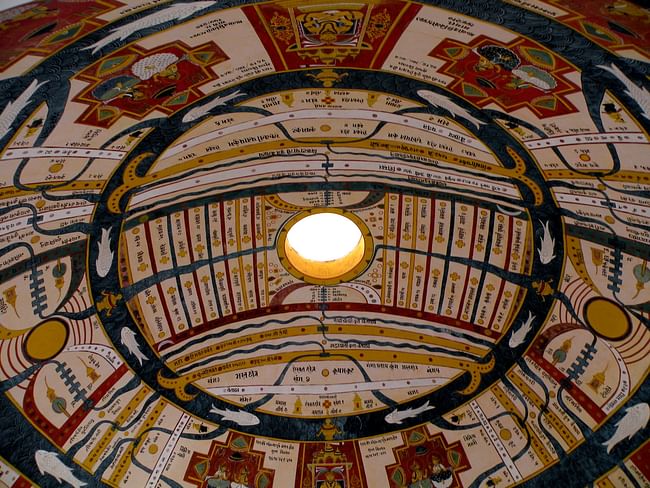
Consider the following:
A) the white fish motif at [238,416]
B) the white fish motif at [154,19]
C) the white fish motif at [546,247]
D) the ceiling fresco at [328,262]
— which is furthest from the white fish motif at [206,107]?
the white fish motif at [238,416]

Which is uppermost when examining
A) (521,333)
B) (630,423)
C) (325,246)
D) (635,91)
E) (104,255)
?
(325,246)

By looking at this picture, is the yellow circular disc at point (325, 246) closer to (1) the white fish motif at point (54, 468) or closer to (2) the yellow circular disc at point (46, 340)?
(2) the yellow circular disc at point (46, 340)

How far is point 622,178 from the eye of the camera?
8.52m

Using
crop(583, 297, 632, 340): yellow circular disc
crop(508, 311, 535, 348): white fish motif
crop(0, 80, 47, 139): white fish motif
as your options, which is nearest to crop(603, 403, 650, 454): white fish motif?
crop(583, 297, 632, 340): yellow circular disc

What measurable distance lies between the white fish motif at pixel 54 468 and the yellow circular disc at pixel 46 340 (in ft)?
4.01

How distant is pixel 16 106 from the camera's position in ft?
24.5

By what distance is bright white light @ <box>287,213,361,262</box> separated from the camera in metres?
11.0

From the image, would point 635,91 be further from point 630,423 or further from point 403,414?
point 403,414

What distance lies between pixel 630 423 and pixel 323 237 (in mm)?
4976

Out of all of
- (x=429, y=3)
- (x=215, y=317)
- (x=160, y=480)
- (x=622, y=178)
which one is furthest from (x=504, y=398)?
(x=429, y=3)

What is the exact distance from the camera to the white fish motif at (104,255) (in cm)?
945

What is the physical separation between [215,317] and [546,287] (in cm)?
457

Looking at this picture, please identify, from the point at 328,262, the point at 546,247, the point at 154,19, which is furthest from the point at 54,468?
the point at 546,247

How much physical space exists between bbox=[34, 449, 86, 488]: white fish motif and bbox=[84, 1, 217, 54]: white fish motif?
5.25 m
